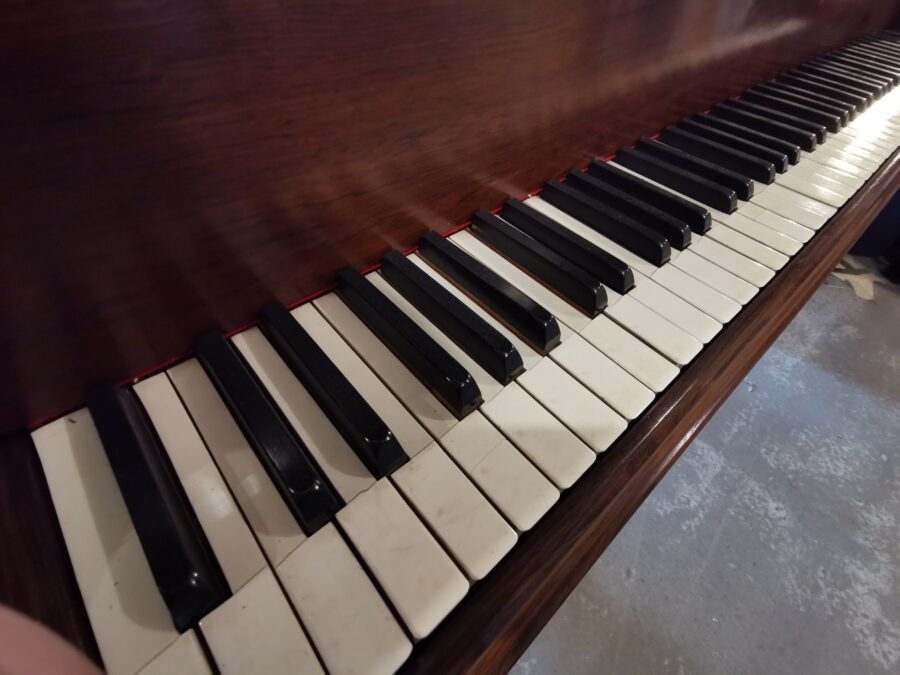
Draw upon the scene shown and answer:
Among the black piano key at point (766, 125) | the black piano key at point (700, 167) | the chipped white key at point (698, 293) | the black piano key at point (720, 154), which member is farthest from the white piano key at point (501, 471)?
the black piano key at point (766, 125)

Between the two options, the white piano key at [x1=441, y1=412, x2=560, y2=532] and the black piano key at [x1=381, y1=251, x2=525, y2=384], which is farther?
the black piano key at [x1=381, y1=251, x2=525, y2=384]

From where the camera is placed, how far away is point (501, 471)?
0.55 metres

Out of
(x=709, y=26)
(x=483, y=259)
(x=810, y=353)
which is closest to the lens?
(x=483, y=259)

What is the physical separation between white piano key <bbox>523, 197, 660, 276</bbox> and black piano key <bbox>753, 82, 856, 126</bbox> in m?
1.05

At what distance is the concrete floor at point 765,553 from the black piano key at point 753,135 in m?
0.95

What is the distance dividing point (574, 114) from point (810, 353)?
1.74m

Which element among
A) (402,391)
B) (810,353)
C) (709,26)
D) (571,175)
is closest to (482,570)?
→ (402,391)

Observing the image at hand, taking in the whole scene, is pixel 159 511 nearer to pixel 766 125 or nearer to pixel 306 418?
pixel 306 418

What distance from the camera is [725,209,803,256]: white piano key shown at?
92 cm

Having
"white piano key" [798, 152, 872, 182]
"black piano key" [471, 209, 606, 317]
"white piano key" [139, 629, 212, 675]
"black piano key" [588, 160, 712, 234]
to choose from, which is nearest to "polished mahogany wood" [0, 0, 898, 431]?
"black piano key" [471, 209, 606, 317]

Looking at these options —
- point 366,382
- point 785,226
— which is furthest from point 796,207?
point 366,382

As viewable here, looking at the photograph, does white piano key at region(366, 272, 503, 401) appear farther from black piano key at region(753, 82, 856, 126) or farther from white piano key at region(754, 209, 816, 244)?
black piano key at region(753, 82, 856, 126)

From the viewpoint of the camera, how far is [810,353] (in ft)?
6.51

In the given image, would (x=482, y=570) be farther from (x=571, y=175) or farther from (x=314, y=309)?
(x=571, y=175)
